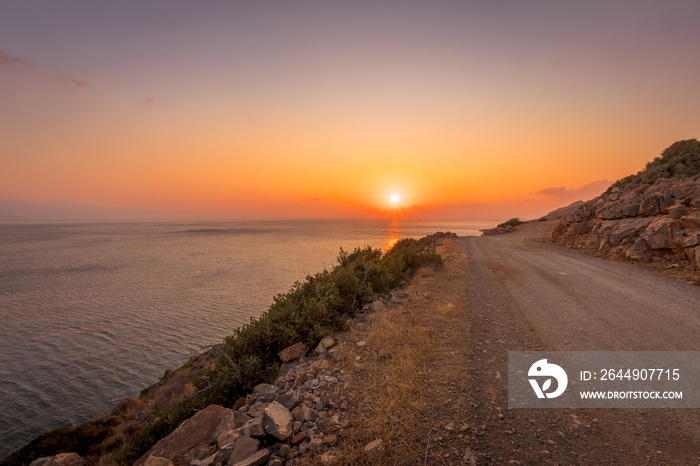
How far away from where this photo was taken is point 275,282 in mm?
32406

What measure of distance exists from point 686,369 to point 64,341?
2750cm

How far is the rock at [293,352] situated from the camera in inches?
340

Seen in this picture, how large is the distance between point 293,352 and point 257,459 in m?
4.57

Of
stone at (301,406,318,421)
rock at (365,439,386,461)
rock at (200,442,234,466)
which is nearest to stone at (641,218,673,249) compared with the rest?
rock at (365,439,386,461)

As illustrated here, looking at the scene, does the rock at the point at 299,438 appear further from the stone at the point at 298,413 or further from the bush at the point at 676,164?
the bush at the point at 676,164

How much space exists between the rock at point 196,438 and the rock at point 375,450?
280cm

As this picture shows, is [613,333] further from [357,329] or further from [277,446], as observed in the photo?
[277,446]

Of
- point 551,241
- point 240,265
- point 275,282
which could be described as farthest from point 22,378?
point 551,241

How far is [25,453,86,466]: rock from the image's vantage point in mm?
8672

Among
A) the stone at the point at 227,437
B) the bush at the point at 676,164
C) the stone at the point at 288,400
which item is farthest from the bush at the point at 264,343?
the bush at the point at 676,164

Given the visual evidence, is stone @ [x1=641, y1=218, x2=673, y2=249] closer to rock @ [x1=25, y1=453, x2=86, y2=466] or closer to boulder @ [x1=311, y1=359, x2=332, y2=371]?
boulder @ [x1=311, y1=359, x2=332, y2=371]

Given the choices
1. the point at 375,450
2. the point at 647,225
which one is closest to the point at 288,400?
the point at 375,450

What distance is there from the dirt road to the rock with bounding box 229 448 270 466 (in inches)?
118

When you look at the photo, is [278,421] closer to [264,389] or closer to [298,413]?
[298,413]
